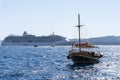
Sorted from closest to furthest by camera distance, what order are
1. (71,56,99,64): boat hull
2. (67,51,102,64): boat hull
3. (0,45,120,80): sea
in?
(0,45,120,80): sea → (67,51,102,64): boat hull → (71,56,99,64): boat hull

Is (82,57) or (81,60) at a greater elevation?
(82,57)

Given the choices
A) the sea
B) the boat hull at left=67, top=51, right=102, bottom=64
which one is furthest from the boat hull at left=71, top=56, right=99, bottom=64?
the sea

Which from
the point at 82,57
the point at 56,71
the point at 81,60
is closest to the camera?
the point at 56,71

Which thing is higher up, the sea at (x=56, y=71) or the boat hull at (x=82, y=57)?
the boat hull at (x=82, y=57)

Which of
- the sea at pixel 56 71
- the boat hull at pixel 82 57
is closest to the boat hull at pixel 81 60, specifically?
the boat hull at pixel 82 57

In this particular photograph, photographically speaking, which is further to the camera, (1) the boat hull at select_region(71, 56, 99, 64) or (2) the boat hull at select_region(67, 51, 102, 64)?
(1) the boat hull at select_region(71, 56, 99, 64)

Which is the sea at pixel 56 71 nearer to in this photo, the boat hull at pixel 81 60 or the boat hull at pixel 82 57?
the boat hull at pixel 81 60

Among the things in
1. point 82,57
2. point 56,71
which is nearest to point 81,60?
point 82,57

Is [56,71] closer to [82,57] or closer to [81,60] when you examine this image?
[82,57]

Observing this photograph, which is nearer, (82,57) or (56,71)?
(56,71)

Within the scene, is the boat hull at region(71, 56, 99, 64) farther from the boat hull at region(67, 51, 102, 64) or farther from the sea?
the sea

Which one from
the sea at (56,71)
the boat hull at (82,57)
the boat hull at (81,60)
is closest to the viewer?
the sea at (56,71)

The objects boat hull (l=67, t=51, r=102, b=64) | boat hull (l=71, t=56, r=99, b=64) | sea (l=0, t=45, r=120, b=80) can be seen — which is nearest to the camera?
sea (l=0, t=45, r=120, b=80)

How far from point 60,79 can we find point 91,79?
4.31 metres
